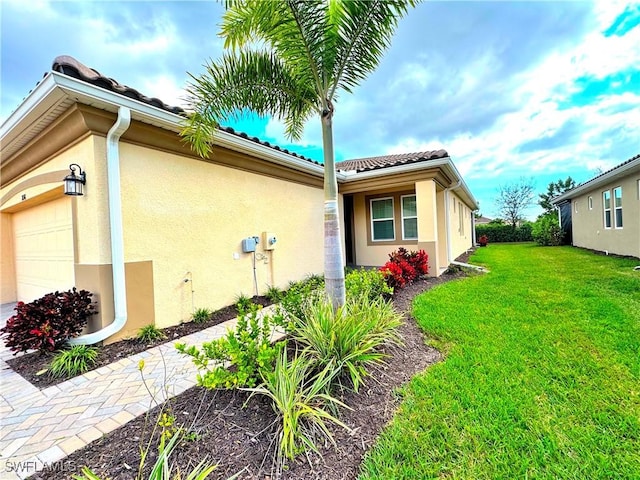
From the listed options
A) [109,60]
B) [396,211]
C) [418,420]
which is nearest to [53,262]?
[109,60]

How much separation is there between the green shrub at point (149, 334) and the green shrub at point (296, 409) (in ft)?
9.87

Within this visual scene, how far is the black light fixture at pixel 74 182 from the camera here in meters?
4.42

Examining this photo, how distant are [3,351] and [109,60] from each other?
5.92 metres

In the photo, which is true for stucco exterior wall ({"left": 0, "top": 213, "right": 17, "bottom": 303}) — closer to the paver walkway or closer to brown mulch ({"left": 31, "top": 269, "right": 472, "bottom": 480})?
the paver walkway

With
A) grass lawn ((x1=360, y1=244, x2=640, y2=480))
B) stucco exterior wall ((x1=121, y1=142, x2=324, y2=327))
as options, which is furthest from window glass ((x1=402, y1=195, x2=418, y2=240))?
grass lawn ((x1=360, y1=244, x2=640, y2=480))

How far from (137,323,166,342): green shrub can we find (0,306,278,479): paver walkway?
51 centimetres

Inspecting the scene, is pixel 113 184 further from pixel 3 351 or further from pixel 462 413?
pixel 462 413

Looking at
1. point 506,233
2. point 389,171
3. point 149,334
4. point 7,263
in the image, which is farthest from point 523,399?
point 506,233

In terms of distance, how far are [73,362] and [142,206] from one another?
257cm

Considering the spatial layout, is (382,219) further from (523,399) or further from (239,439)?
(239,439)

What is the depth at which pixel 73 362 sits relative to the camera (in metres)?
3.88

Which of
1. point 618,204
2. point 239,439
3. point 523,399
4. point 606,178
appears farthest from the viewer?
point 618,204

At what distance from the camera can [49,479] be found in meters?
2.07

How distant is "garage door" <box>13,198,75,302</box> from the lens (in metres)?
5.76
